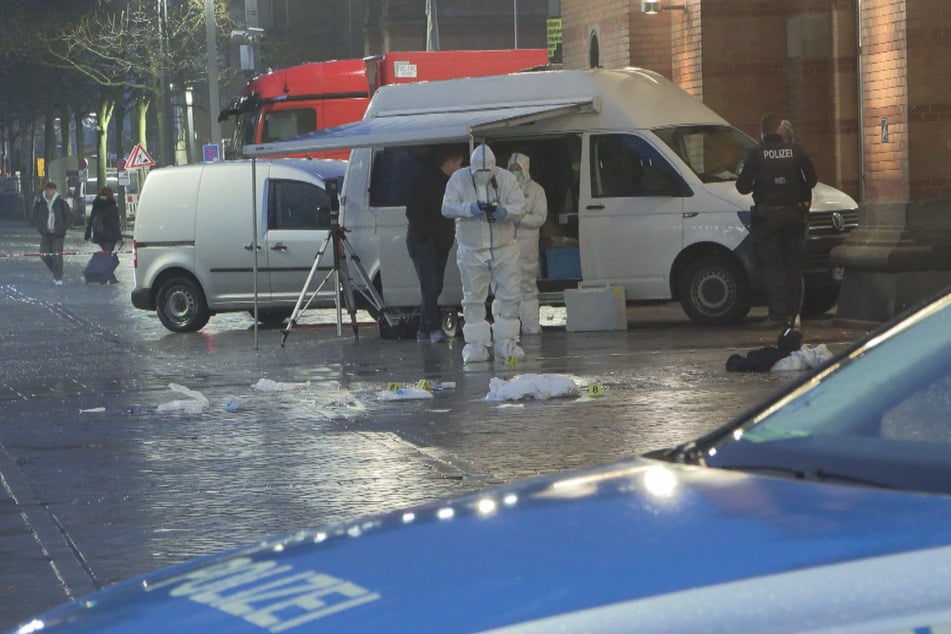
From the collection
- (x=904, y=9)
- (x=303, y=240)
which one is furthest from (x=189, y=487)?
(x=303, y=240)

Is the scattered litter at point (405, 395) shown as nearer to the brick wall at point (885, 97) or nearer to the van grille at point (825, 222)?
the brick wall at point (885, 97)

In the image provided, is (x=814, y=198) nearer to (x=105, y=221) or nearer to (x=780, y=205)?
(x=780, y=205)

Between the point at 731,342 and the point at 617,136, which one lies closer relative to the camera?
the point at 731,342

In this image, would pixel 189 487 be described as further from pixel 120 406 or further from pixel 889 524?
pixel 889 524

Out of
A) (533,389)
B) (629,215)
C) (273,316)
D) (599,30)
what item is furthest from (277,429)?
(599,30)

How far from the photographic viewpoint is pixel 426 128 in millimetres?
17484

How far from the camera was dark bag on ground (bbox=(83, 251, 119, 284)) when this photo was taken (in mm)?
31906

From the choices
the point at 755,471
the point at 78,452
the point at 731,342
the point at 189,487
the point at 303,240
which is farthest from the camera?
the point at 303,240

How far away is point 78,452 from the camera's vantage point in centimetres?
1058

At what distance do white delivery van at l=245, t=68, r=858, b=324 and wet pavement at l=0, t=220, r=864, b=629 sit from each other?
58cm

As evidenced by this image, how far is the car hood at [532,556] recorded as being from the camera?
2535 millimetres

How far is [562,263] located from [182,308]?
4826 mm

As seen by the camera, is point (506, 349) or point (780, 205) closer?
point (506, 349)

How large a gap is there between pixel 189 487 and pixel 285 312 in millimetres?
12331
